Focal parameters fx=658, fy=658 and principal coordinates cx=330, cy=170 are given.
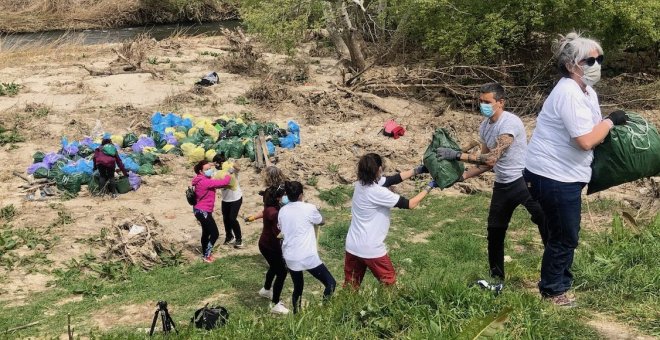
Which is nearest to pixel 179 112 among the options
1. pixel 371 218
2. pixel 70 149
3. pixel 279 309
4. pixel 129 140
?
pixel 129 140

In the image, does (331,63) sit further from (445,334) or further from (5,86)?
(445,334)

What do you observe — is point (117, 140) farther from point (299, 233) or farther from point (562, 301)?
point (562, 301)

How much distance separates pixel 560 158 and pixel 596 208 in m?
5.99

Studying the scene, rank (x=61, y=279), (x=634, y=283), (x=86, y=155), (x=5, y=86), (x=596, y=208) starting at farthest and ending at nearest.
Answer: (x=5, y=86), (x=86, y=155), (x=596, y=208), (x=61, y=279), (x=634, y=283)

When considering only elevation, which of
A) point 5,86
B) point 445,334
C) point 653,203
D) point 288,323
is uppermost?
point 445,334

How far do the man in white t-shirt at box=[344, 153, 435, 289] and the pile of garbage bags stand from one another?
7.02m

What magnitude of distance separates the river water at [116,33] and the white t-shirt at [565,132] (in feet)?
91.9

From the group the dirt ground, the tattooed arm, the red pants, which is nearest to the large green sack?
the tattooed arm

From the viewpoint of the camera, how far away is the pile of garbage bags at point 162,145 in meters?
11.5

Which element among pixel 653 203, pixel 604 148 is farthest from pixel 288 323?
pixel 653 203

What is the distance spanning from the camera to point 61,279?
7977 mm

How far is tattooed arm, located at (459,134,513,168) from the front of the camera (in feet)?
17.5

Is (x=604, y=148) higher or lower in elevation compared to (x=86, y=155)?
higher

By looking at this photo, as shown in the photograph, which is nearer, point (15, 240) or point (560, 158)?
point (560, 158)
